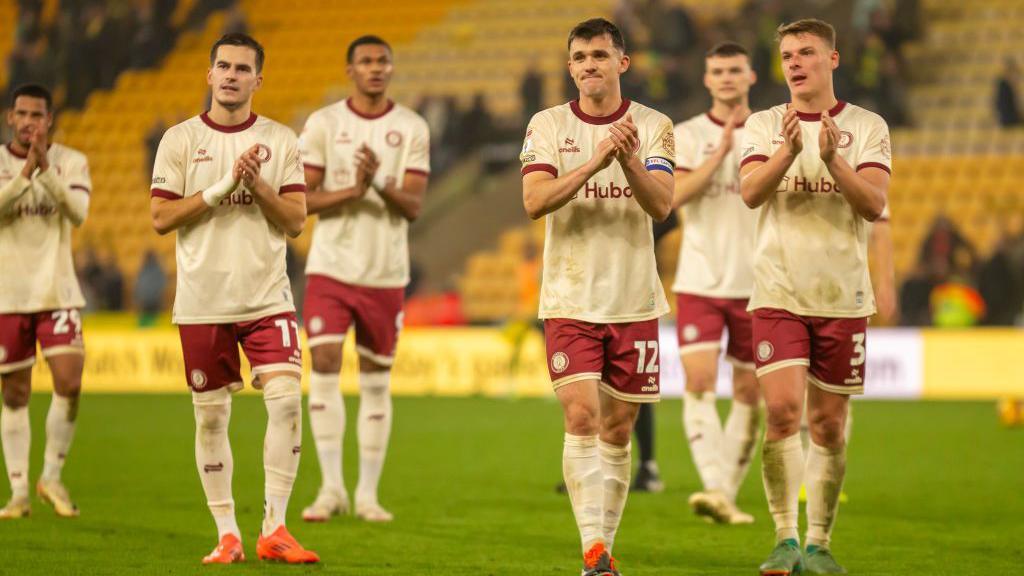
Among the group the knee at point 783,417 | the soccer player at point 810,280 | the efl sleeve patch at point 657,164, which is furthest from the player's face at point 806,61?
the knee at point 783,417

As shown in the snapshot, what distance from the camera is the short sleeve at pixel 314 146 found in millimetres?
8758

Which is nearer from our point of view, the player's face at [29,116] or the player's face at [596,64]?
the player's face at [596,64]

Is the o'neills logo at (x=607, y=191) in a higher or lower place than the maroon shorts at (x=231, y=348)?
higher

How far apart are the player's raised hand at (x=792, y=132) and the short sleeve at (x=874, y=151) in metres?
0.51

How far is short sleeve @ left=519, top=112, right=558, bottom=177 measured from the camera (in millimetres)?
6266

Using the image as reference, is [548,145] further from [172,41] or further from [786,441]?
[172,41]

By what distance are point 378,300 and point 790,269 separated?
3.00m

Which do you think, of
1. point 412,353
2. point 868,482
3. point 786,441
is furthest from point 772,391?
point 412,353

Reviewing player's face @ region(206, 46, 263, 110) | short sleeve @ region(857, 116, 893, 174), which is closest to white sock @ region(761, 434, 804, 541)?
short sleeve @ region(857, 116, 893, 174)

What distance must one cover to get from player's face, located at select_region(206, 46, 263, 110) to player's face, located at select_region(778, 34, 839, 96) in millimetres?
2409

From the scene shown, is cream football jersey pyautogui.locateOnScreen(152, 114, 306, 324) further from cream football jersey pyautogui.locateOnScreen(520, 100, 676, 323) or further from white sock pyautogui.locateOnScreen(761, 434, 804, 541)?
white sock pyautogui.locateOnScreen(761, 434, 804, 541)

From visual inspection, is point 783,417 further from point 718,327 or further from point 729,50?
point 729,50

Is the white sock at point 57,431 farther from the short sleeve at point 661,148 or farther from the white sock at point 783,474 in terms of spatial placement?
the white sock at point 783,474

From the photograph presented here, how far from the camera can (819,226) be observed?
6613 mm
